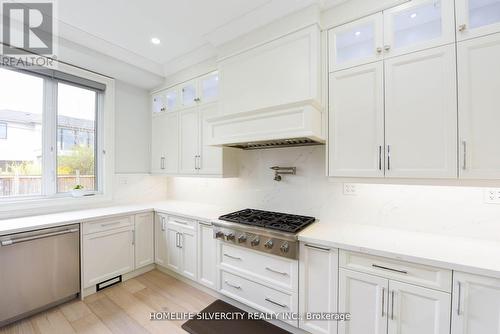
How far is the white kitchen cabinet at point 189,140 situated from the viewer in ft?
9.18

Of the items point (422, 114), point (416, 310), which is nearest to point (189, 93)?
point (422, 114)

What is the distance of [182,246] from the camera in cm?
254

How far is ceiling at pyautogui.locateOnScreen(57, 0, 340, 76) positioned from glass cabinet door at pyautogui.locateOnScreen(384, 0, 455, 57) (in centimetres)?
53

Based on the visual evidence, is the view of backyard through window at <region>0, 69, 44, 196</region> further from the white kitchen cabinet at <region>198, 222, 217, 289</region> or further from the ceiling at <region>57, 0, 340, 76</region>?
the white kitchen cabinet at <region>198, 222, 217, 289</region>

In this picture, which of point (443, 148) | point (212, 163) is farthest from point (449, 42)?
point (212, 163)

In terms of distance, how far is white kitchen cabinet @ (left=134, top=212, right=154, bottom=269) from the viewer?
2.71 m

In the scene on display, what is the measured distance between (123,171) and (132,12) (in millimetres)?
2080

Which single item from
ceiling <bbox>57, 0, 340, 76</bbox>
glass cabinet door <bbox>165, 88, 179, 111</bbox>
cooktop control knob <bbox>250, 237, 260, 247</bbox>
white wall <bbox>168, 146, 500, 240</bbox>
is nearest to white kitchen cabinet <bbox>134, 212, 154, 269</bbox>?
white wall <bbox>168, 146, 500, 240</bbox>

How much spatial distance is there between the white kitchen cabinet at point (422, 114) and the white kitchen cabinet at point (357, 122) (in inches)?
2.3

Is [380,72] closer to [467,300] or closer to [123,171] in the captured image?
[467,300]

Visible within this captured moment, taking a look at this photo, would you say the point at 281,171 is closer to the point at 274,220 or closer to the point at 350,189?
the point at 274,220

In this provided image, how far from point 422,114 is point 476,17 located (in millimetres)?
652

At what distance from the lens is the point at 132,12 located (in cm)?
197

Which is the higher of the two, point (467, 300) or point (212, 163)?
point (212, 163)
